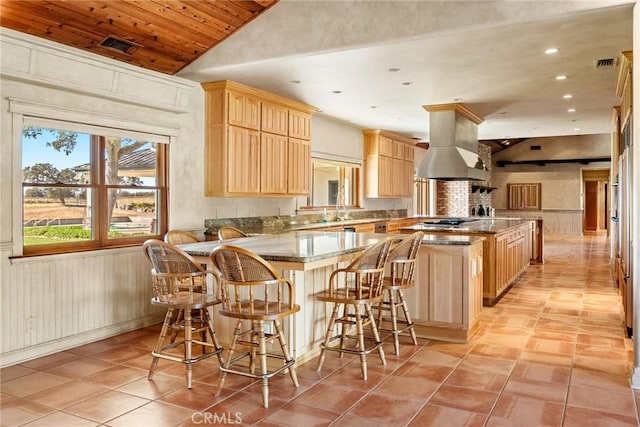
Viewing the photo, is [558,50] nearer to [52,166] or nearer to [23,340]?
[52,166]

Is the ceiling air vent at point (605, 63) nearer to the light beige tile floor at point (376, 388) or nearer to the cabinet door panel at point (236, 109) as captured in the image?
the light beige tile floor at point (376, 388)

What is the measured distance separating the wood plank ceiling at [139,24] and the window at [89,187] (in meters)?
0.70

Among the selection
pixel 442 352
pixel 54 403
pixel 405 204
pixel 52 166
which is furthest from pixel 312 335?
pixel 405 204

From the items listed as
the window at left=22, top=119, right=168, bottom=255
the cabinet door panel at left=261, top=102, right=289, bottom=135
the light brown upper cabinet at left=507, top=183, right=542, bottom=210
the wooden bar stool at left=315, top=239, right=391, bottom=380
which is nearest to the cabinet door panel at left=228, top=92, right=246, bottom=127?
the cabinet door panel at left=261, top=102, right=289, bottom=135

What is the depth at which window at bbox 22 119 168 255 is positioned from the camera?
3.98 meters

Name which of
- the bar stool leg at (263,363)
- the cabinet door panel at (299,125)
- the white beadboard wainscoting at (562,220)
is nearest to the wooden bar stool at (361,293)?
the bar stool leg at (263,363)

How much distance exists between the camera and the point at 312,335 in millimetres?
3717

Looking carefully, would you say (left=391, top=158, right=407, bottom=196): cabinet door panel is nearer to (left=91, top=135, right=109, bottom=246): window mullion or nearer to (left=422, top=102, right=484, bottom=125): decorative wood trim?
(left=422, top=102, right=484, bottom=125): decorative wood trim

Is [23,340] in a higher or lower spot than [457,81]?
lower

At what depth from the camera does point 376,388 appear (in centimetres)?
314

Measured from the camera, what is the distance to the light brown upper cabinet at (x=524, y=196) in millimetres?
16486

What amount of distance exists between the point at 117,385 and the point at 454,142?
17.2ft

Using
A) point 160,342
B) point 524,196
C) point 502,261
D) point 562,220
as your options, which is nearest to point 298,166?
point 502,261

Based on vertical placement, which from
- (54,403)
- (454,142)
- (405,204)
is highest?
(454,142)
